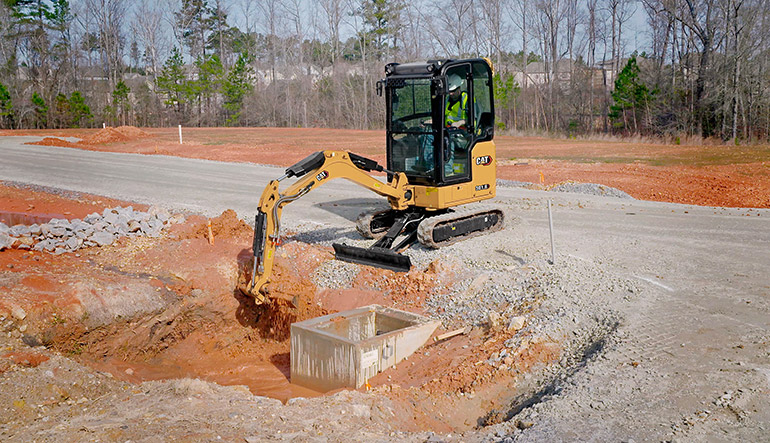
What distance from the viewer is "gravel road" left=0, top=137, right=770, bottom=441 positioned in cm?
605

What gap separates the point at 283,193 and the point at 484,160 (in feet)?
13.7

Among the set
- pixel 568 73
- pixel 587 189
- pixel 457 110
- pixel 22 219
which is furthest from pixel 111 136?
pixel 568 73

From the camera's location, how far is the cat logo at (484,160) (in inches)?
460

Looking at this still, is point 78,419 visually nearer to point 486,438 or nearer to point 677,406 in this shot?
point 486,438

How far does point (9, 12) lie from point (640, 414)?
7592 centimetres

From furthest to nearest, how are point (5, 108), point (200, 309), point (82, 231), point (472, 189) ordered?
point (5, 108) < point (82, 231) < point (472, 189) < point (200, 309)

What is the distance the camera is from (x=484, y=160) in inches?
465

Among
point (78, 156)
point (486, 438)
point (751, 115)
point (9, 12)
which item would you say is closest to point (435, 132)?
point (486, 438)

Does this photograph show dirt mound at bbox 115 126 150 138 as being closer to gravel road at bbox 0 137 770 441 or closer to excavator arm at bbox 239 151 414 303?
gravel road at bbox 0 137 770 441

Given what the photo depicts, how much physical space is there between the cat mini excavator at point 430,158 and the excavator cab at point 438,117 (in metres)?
0.02

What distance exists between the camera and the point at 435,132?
36.1 ft

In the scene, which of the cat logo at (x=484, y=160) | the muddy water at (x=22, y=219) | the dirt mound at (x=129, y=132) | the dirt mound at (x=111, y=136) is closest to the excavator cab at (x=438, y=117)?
the cat logo at (x=484, y=160)

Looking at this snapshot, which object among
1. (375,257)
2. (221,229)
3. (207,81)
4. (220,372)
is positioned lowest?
(220,372)

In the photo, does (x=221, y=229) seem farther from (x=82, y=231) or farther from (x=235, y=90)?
(x=235, y=90)
